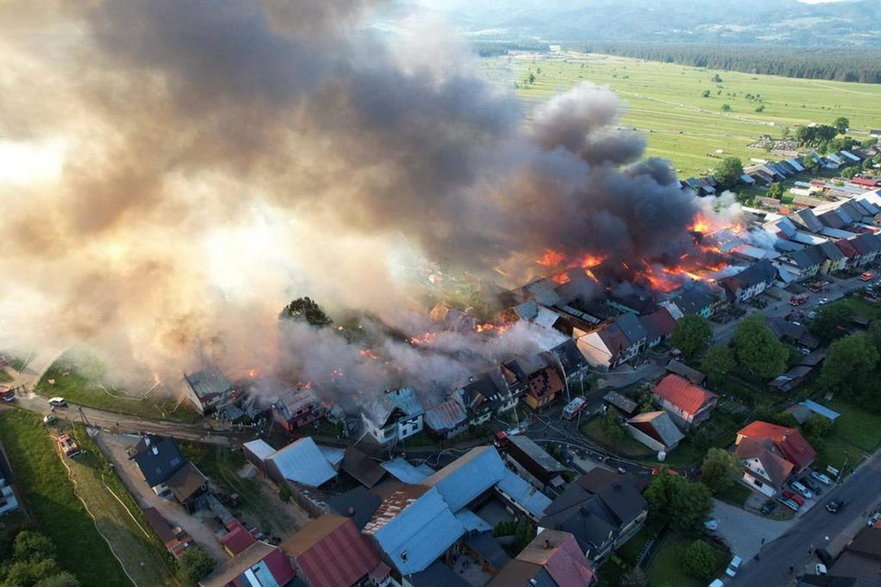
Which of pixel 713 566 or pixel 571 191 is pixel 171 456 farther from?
pixel 571 191

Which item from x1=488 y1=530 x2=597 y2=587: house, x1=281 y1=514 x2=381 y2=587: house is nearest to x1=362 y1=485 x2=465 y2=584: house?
x1=281 y1=514 x2=381 y2=587: house

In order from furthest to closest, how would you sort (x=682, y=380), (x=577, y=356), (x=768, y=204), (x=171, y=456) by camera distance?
(x=768, y=204)
(x=577, y=356)
(x=682, y=380)
(x=171, y=456)

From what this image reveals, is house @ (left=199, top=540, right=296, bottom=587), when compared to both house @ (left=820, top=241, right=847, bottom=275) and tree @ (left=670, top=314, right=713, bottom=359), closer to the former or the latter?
tree @ (left=670, top=314, right=713, bottom=359)

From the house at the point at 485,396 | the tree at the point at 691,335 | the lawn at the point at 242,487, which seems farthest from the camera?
the tree at the point at 691,335

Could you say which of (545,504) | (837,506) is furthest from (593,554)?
(837,506)

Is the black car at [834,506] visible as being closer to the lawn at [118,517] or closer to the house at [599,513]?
the house at [599,513]

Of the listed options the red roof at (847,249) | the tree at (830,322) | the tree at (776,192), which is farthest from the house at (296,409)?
the tree at (776,192)
